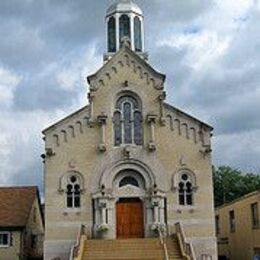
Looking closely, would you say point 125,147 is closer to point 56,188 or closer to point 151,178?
point 151,178

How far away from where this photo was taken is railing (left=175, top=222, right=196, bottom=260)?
1286 inches

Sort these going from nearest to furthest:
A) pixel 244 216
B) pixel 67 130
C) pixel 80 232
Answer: pixel 80 232, pixel 67 130, pixel 244 216

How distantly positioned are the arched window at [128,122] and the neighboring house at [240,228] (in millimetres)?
8465

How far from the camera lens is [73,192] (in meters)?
37.2

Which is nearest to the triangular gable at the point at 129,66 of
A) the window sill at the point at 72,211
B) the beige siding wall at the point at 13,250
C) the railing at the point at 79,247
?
the window sill at the point at 72,211

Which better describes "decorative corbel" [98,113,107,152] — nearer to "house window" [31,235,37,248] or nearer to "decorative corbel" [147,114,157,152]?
"decorative corbel" [147,114,157,152]

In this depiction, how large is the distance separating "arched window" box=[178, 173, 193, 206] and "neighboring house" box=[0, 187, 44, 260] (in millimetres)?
11611

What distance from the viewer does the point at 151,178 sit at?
37.3 meters

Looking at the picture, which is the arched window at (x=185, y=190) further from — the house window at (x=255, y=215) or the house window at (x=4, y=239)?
the house window at (x=4, y=239)

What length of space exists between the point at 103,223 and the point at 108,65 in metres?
9.77

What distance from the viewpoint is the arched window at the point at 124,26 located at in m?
42.1

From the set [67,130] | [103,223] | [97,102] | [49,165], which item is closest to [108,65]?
[97,102]

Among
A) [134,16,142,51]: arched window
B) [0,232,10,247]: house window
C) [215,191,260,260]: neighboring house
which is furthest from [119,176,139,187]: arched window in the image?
[0,232,10,247]: house window

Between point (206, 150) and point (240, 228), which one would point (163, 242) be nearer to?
point (206, 150)
